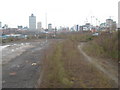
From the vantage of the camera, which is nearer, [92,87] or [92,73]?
[92,87]

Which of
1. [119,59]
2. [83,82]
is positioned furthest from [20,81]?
[119,59]

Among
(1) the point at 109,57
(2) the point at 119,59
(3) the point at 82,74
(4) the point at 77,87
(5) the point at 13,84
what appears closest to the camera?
(4) the point at 77,87

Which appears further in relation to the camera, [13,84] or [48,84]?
[13,84]

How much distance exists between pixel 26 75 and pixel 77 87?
3.78 metres

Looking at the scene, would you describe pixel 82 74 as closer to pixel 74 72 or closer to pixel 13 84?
pixel 74 72

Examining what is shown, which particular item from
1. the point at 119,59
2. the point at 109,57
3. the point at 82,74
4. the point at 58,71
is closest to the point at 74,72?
the point at 82,74

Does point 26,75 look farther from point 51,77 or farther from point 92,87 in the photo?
point 92,87

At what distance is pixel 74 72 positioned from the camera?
12.3 meters

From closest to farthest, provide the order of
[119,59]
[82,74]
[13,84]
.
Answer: [13,84] → [82,74] → [119,59]

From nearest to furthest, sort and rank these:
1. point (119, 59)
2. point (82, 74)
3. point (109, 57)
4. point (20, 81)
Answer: point (20, 81) → point (82, 74) → point (119, 59) → point (109, 57)

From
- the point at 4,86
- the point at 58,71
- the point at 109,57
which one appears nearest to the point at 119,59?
the point at 109,57

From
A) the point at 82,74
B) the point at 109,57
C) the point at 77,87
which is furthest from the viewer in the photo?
the point at 109,57

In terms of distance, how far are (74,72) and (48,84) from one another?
137 inches

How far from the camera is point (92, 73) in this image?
11.9 metres
